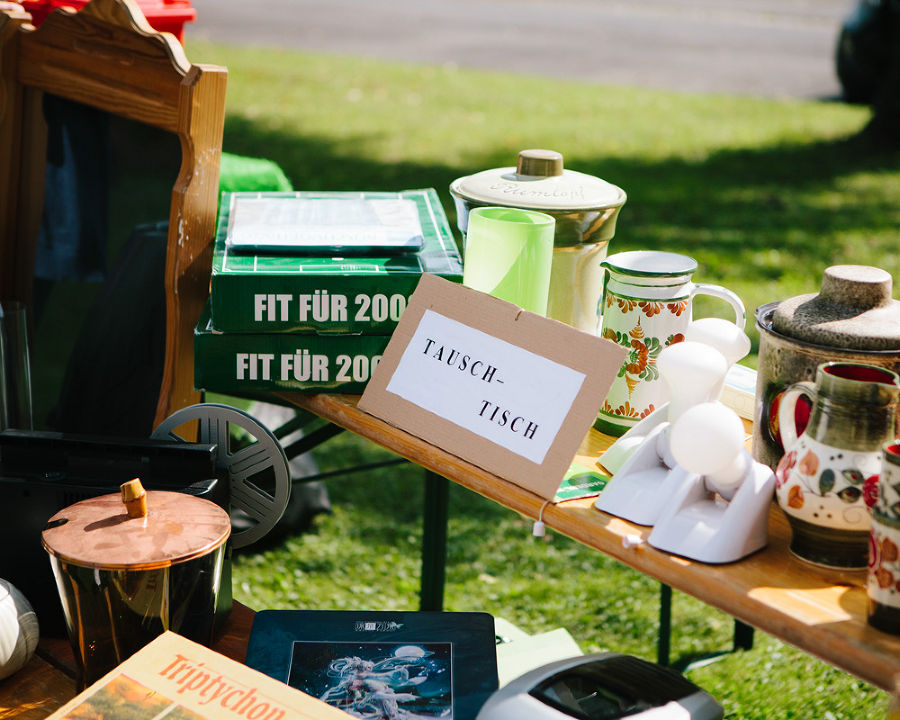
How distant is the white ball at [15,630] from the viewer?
1032 mm

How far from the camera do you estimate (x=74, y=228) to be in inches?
76.4

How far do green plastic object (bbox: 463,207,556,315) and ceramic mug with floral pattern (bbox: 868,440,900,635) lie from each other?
0.46m

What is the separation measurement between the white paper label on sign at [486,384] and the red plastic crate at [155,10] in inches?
43.0

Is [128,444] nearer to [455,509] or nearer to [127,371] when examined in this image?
[127,371]

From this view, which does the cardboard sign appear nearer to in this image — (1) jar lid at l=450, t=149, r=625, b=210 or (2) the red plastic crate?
(1) jar lid at l=450, t=149, r=625, b=210

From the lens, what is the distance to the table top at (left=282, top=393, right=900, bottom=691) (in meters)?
0.79

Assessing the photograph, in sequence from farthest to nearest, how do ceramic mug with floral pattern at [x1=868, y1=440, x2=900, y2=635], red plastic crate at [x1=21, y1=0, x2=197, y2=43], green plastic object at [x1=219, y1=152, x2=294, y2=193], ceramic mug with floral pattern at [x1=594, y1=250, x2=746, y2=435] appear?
green plastic object at [x1=219, y1=152, x2=294, y2=193] → red plastic crate at [x1=21, y1=0, x2=197, y2=43] → ceramic mug with floral pattern at [x1=594, y1=250, x2=746, y2=435] → ceramic mug with floral pattern at [x1=868, y1=440, x2=900, y2=635]

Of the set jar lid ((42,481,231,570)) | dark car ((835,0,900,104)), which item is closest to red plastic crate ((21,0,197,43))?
jar lid ((42,481,231,570))

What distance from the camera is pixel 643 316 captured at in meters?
1.11

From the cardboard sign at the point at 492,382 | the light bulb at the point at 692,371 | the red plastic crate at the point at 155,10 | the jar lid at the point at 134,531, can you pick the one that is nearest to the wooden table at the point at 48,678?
the jar lid at the point at 134,531

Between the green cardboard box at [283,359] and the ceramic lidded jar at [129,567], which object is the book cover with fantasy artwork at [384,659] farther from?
the green cardboard box at [283,359]

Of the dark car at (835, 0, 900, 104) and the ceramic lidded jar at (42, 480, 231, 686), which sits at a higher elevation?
the dark car at (835, 0, 900, 104)

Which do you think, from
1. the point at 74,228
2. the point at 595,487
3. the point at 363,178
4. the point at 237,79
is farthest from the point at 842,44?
the point at 595,487

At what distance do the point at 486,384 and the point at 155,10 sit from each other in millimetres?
1225
